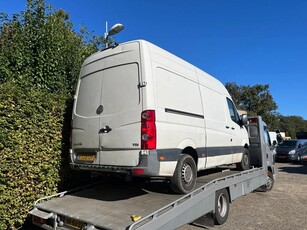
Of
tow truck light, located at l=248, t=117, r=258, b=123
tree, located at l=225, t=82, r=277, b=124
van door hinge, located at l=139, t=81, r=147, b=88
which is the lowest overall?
tow truck light, located at l=248, t=117, r=258, b=123

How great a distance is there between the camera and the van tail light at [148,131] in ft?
14.6

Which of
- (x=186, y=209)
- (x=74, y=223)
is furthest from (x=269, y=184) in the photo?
(x=74, y=223)

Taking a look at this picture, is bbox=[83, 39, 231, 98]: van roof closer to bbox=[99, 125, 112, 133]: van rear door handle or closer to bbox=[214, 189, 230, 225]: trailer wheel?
bbox=[99, 125, 112, 133]: van rear door handle

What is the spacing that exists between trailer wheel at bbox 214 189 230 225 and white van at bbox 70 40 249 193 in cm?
62

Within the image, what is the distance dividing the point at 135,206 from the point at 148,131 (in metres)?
1.17

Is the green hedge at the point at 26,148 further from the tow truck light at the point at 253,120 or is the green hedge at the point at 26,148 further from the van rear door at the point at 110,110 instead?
the tow truck light at the point at 253,120

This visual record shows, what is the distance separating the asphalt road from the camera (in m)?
6.16

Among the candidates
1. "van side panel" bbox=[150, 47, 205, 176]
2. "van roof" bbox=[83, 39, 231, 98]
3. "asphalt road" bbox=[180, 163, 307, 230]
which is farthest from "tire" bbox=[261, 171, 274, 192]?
"van side panel" bbox=[150, 47, 205, 176]

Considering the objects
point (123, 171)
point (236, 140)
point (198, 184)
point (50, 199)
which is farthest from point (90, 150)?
point (236, 140)

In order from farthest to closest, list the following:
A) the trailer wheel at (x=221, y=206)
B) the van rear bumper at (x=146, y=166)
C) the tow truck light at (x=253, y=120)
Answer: the tow truck light at (x=253, y=120) → the trailer wheel at (x=221, y=206) → the van rear bumper at (x=146, y=166)

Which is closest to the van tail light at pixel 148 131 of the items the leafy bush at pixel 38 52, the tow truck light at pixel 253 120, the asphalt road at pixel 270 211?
the asphalt road at pixel 270 211

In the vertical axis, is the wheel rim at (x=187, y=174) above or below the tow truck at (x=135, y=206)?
above

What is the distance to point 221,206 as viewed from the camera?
19.8 feet

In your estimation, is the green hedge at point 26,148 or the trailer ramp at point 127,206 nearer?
the trailer ramp at point 127,206
